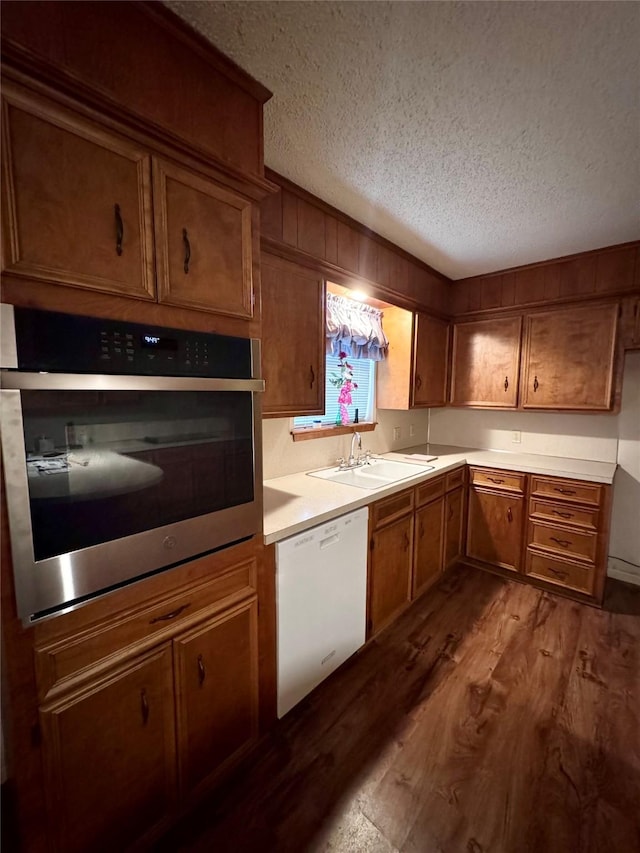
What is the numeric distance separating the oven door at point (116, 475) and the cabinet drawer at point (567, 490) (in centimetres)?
235

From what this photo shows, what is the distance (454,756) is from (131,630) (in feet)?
4.70

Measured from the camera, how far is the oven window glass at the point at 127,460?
83cm

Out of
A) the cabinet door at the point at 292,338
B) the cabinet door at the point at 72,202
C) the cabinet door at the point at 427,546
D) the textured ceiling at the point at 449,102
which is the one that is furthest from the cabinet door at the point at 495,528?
the cabinet door at the point at 72,202

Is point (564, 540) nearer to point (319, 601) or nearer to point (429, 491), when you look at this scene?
point (429, 491)

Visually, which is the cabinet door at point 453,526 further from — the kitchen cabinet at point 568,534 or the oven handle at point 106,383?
the oven handle at point 106,383

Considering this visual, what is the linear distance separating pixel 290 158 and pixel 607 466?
3.00 meters

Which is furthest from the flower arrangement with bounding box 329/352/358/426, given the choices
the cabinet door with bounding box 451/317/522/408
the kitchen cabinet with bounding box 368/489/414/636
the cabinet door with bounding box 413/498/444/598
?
the cabinet door with bounding box 451/317/522/408

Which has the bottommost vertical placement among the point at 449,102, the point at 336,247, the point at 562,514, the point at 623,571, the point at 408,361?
the point at 623,571

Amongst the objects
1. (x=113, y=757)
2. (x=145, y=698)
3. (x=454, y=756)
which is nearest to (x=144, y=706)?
(x=145, y=698)

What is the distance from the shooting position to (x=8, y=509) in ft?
2.55

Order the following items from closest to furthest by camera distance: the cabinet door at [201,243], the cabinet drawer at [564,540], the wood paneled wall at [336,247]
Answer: the cabinet door at [201,243] → the wood paneled wall at [336,247] → the cabinet drawer at [564,540]

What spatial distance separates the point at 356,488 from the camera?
2.00 m

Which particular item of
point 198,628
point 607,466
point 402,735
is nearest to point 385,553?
point 402,735

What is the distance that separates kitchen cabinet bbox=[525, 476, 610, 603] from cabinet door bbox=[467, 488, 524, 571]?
9cm
